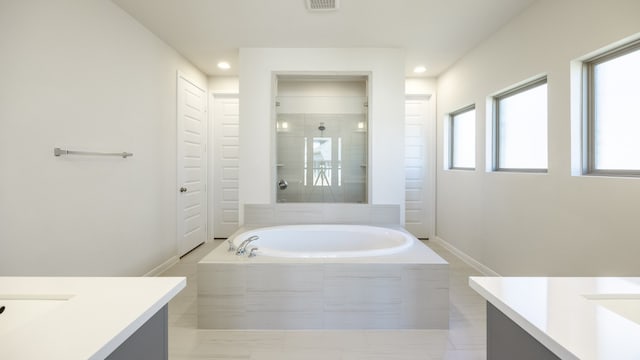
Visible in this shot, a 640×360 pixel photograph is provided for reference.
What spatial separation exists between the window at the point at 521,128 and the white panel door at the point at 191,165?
3.47 meters

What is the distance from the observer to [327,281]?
2148mm

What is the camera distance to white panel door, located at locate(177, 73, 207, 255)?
3.74 metres

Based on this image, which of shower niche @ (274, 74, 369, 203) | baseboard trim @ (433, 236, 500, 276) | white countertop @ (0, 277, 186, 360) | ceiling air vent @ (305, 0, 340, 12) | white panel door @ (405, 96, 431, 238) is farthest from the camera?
white panel door @ (405, 96, 431, 238)

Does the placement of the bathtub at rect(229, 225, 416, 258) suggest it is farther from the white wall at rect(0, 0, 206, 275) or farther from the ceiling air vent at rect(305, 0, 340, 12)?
the ceiling air vent at rect(305, 0, 340, 12)

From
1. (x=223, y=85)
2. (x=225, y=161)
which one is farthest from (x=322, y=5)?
(x=225, y=161)

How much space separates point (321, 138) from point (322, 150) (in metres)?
0.14

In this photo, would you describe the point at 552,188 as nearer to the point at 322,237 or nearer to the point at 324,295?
the point at 324,295

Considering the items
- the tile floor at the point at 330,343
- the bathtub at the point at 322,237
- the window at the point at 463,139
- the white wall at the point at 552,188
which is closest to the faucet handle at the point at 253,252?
the tile floor at the point at 330,343

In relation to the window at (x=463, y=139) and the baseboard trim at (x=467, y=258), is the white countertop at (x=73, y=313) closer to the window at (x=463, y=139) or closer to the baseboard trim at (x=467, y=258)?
the baseboard trim at (x=467, y=258)

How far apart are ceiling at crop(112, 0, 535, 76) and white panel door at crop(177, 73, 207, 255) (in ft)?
1.91

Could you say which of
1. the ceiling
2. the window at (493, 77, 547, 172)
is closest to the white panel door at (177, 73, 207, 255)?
the ceiling

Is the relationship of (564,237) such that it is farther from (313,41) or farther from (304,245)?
(313,41)

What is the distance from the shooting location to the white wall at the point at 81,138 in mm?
1805

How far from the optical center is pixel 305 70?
3.48 meters
